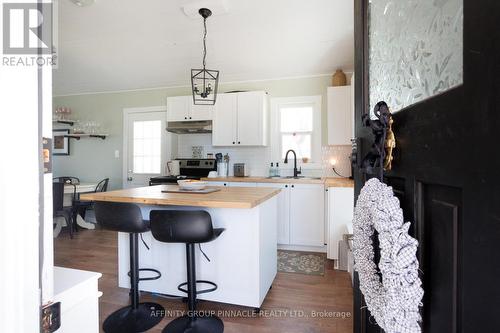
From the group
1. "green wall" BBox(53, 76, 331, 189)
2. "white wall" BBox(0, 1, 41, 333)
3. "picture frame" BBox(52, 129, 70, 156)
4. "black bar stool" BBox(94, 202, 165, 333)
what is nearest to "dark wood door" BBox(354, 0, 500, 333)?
"white wall" BBox(0, 1, 41, 333)

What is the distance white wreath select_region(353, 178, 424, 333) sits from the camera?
0.52 m

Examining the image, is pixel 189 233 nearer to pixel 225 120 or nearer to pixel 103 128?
pixel 225 120

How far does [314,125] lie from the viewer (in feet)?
13.0

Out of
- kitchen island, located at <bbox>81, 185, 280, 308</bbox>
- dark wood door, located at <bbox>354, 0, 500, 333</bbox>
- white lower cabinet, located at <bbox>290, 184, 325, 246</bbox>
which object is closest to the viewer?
dark wood door, located at <bbox>354, 0, 500, 333</bbox>

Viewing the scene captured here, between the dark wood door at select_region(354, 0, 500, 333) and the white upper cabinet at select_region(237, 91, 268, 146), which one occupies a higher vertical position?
the white upper cabinet at select_region(237, 91, 268, 146)

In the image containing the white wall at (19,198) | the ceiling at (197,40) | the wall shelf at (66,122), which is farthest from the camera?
the wall shelf at (66,122)

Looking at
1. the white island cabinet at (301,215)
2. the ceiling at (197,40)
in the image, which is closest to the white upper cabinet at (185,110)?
the ceiling at (197,40)

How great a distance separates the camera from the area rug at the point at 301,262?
2.81 meters

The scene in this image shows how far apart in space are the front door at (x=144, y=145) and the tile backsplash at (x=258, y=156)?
1.27ft

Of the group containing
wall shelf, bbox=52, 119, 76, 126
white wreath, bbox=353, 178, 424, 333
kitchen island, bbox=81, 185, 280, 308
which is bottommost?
kitchen island, bbox=81, 185, 280, 308

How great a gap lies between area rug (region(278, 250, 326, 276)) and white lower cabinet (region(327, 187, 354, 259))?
22 centimetres

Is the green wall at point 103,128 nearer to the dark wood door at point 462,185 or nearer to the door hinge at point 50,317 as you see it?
the door hinge at point 50,317

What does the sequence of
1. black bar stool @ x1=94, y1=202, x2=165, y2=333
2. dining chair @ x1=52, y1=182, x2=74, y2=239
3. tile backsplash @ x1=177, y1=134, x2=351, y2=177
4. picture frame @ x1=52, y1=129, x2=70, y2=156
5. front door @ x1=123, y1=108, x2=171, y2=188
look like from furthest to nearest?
1. picture frame @ x1=52, y1=129, x2=70, y2=156
2. front door @ x1=123, y1=108, x2=171, y2=188
3. tile backsplash @ x1=177, y1=134, x2=351, y2=177
4. dining chair @ x1=52, y1=182, x2=74, y2=239
5. black bar stool @ x1=94, y1=202, x2=165, y2=333

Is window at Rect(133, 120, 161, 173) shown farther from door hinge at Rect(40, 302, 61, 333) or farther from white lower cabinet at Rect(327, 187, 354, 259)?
door hinge at Rect(40, 302, 61, 333)
